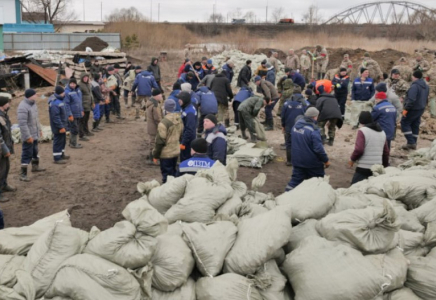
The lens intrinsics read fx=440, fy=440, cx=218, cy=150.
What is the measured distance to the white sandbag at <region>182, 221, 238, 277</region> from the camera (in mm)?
3391

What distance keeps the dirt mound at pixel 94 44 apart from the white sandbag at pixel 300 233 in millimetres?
20333

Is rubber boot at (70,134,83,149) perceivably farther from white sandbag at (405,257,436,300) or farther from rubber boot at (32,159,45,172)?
white sandbag at (405,257,436,300)

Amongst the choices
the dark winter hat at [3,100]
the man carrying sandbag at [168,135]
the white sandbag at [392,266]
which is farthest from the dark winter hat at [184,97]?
the white sandbag at [392,266]

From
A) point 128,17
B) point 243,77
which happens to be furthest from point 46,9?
point 243,77

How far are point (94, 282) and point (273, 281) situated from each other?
1342 millimetres

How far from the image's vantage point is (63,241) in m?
3.25

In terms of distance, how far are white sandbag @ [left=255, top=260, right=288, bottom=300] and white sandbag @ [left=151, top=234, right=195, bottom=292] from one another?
55cm

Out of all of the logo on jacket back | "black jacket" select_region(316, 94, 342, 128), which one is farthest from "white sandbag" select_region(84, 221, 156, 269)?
"black jacket" select_region(316, 94, 342, 128)

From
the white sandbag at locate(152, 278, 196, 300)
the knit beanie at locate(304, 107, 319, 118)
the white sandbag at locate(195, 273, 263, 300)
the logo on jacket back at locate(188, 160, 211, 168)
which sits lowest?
the white sandbag at locate(152, 278, 196, 300)

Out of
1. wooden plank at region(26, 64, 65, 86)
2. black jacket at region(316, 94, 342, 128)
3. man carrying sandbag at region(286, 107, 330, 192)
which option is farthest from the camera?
wooden plank at region(26, 64, 65, 86)

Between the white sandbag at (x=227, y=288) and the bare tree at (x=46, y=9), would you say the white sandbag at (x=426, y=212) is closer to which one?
the white sandbag at (x=227, y=288)

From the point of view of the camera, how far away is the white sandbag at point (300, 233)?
3792mm

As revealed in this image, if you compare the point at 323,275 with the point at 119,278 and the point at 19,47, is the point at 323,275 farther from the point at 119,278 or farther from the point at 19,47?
the point at 19,47

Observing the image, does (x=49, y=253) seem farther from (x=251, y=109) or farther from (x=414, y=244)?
(x=251, y=109)
